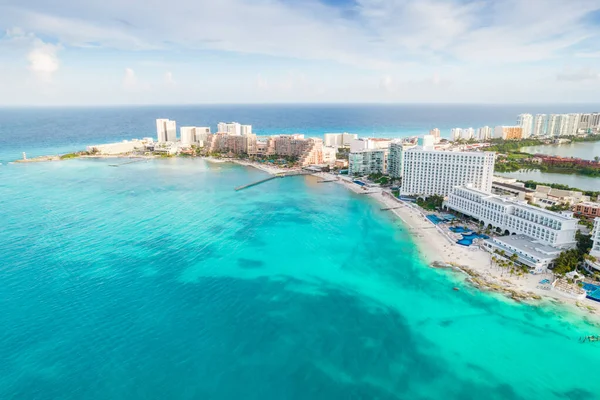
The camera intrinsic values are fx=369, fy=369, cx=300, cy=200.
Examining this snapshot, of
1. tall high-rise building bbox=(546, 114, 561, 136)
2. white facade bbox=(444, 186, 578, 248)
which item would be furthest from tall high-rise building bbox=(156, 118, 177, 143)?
tall high-rise building bbox=(546, 114, 561, 136)

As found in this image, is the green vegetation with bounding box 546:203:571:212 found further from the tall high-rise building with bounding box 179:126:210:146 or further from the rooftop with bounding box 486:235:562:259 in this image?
the tall high-rise building with bounding box 179:126:210:146

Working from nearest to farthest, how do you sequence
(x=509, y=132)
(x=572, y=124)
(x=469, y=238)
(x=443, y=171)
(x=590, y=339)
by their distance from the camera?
(x=590, y=339) < (x=469, y=238) < (x=443, y=171) < (x=509, y=132) < (x=572, y=124)

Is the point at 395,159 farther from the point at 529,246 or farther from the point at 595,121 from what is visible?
the point at 595,121

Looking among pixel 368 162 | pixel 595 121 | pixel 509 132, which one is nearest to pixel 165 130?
pixel 368 162

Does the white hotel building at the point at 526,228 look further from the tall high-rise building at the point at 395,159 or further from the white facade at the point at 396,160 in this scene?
the tall high-rise building at the point at 395,159

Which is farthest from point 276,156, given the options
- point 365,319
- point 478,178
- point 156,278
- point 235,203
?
point 365,319

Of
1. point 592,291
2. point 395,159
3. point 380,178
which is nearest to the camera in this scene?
point 592,291
